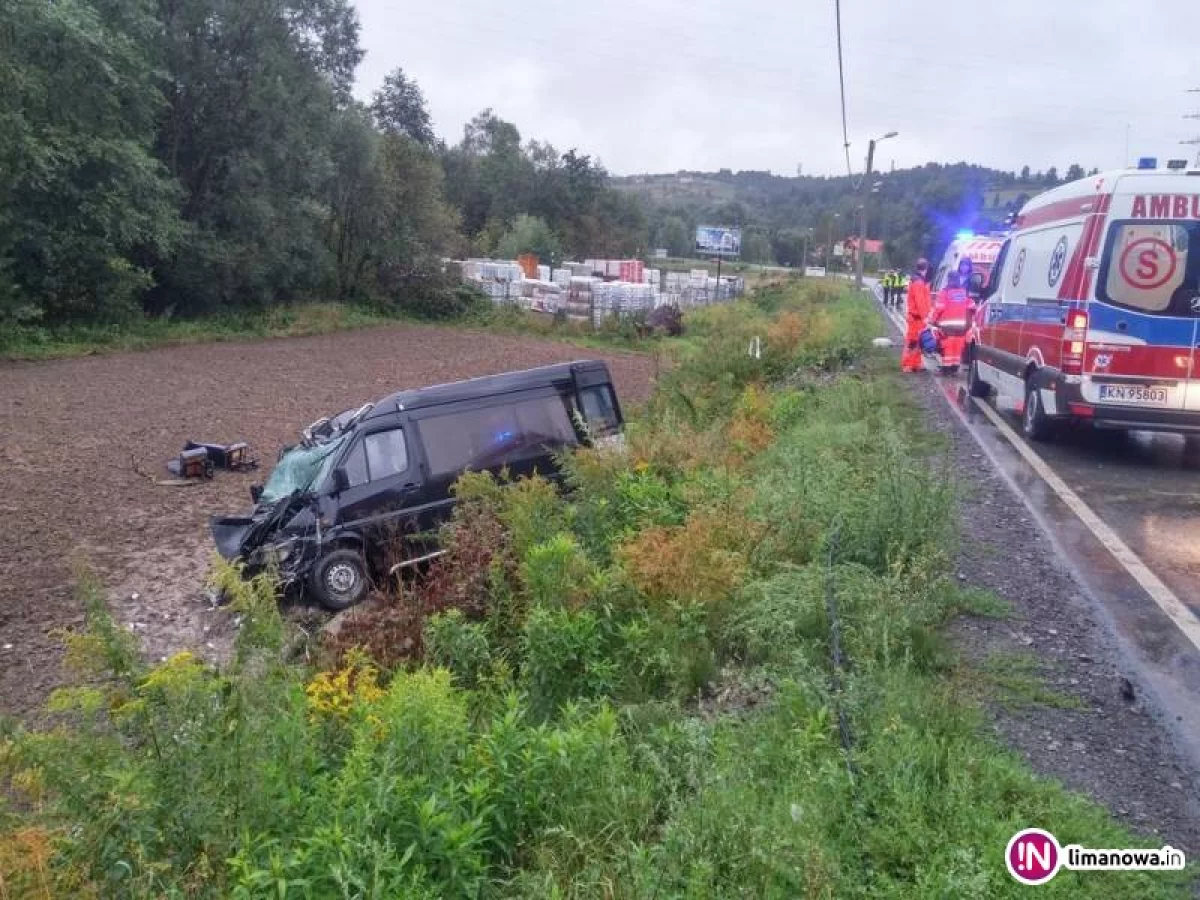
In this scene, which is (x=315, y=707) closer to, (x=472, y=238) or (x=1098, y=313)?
(x=1098, y=313)

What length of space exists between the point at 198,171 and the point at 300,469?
28.4 m

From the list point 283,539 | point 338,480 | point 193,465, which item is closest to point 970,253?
point 338,480

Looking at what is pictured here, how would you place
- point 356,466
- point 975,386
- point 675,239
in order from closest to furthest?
1. point 356,466
2. point 975,386
3. point 675,239

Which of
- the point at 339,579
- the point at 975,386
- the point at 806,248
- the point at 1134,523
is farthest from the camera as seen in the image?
the point at 806,248

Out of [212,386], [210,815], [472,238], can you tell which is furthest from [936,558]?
[472,238]

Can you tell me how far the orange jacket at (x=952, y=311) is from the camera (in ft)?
61.8

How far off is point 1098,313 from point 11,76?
25.1 metres

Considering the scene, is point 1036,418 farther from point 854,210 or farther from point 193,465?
point 854,210

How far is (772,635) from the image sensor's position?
5355mm

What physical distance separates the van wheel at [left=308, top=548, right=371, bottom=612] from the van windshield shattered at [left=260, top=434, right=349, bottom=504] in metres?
0.85

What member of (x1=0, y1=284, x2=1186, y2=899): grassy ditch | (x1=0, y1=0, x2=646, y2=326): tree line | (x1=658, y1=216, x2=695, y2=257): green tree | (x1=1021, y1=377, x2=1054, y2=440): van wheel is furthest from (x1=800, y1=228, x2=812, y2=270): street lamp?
(x1=0, y1=284, x2=1186, y2=899): grassy ditch

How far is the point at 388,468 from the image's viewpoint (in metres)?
10.1

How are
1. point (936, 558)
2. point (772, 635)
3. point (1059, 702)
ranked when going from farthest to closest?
1. point (936, 558)
2. point (772, 635)
3. point (1059, 702)

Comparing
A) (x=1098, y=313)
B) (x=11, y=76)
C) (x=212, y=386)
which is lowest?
(x=212, y=386)
